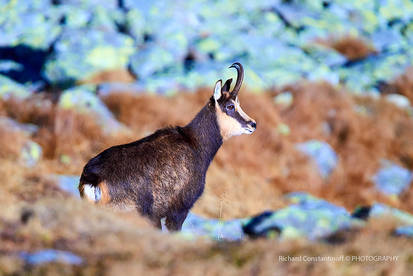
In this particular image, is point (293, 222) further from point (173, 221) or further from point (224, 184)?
point (224, 184)

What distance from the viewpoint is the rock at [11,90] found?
1678 cm

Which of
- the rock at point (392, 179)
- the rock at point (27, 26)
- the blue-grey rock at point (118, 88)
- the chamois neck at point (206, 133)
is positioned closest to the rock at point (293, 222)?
the chamois neck at point (206, 133)

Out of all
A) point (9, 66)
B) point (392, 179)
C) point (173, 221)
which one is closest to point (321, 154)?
point (392, 179)

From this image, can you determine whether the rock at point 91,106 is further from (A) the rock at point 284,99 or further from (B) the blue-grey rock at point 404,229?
(B) the blue-grey rock at point 404,229

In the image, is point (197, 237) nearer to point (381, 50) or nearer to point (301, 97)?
point (301, 97)

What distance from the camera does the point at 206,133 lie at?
28.6 feet

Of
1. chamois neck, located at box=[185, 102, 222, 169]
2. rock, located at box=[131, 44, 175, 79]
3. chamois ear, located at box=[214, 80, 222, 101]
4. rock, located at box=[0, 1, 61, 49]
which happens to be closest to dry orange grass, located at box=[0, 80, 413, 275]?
chamois neck, located at box=[185, 102, 222, 169]

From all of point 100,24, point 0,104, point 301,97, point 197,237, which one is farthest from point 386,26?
point 197,237

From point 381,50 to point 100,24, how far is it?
1064 cm

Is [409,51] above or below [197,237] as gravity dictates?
below

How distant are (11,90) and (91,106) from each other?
307 centimetres

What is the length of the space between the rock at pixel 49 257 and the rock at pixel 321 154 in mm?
11921

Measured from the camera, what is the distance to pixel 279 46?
73.8ft

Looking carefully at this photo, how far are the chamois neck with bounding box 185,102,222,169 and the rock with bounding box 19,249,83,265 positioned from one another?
379cm
